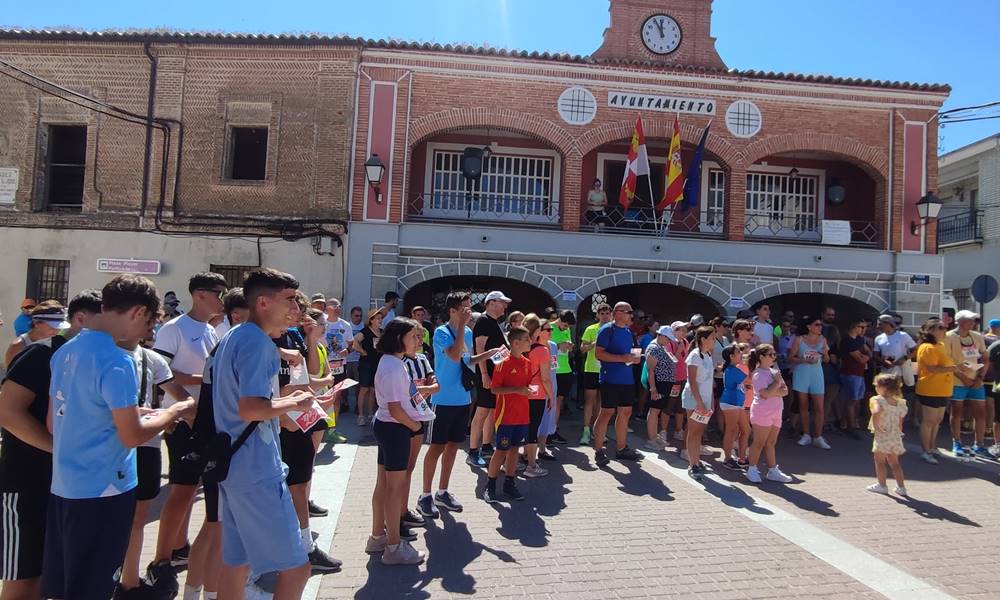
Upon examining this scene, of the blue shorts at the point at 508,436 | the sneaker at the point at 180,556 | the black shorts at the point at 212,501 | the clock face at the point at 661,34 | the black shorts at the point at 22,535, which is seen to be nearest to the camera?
the black shorts at the point at 22,535

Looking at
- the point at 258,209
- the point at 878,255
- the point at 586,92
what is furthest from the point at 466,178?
the point at 878,255

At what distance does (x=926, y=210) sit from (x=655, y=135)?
6.03m

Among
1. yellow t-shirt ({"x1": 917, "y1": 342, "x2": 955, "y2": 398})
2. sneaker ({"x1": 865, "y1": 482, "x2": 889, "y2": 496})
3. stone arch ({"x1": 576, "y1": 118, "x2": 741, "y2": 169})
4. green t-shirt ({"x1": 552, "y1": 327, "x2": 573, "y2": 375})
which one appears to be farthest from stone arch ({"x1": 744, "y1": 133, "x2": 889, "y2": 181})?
sneaker ({"x1": 865, "y1": 482, "x2": 889, "y2": 496})

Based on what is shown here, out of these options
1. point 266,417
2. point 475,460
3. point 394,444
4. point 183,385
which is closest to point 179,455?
point 183,385

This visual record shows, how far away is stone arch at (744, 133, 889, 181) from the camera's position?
12680mm

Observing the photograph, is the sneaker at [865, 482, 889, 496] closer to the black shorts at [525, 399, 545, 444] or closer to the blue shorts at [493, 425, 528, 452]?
the black shorts at [525, 399, 545, 444]

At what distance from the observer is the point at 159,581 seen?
11.6ft

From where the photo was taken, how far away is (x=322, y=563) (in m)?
3.98

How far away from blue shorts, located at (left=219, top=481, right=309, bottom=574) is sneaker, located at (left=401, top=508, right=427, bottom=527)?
2100 mm

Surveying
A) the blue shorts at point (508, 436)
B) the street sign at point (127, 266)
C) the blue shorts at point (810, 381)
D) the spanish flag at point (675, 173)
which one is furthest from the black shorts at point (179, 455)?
the spanish flag at point (675, 173)

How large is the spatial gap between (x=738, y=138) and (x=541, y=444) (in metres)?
9.02

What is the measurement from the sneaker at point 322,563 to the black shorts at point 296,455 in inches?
21.2

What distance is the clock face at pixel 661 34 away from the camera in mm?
13305

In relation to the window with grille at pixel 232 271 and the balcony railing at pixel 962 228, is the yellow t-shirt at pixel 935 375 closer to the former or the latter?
the window with grille at pixel 232 271
